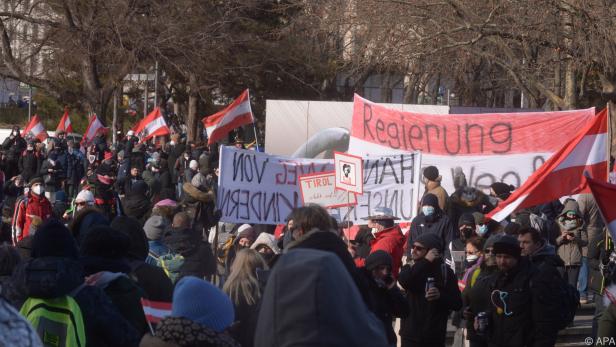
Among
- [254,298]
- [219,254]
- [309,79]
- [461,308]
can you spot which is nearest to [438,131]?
[219,254]

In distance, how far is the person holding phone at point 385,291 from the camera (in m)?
6.42

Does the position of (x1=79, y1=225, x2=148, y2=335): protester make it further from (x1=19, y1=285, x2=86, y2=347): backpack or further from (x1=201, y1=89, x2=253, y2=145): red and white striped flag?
(x1=201, y1=89, x2=253, y2=145): red and white striped flag

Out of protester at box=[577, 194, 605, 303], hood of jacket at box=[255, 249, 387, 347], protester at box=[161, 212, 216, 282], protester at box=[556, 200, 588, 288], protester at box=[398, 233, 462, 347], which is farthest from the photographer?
protester at box=[577, 194, 605, 303]

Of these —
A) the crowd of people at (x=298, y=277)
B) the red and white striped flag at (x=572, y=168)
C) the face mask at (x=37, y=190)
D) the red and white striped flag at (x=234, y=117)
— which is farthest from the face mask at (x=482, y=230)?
the red and white striped flag at (x=234, y=117)

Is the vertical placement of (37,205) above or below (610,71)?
below

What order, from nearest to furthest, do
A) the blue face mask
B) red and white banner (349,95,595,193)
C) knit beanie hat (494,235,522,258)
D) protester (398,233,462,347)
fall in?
1. knit beanie hat (494,235,522,258)
2. protester (398,233,462,347)
3. the blue face mask
4. red and white banner (349,95,595,193)

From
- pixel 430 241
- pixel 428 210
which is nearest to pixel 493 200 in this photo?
pixel 428 210

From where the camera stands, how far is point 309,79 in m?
40.6

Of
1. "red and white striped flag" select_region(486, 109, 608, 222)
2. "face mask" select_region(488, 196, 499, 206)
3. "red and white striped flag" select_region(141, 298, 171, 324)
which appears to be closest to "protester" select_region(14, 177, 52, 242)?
"face mask" select_region(488, 196, 499, 206)

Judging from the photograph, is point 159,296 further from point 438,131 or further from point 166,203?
point 438,131

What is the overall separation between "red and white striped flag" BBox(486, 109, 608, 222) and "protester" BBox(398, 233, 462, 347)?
260cm

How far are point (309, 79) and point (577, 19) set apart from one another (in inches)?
881

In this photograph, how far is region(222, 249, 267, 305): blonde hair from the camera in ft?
20.7

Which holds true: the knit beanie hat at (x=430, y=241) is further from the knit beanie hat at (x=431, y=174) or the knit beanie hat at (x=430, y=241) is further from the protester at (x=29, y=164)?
the protester at (x=29, y=164)
